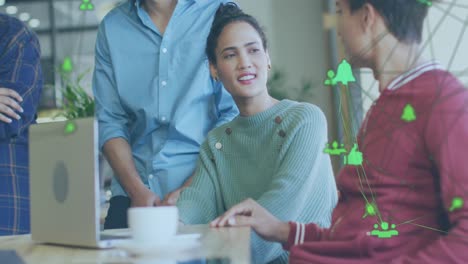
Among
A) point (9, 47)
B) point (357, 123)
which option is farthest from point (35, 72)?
point (357, 123)

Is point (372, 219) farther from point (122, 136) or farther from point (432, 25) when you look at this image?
point (122, 136)

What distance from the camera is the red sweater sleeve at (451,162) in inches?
35.0

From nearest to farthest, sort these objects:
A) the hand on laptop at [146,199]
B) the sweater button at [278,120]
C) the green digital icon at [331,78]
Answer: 1. the green digital icon at [331,78]
2. the sweater button at [278,120]
3. the hand on laptop at [146,199]

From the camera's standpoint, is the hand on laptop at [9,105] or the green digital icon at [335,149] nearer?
the green digital icon at [335,149]

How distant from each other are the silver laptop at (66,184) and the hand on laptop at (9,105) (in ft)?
1.84

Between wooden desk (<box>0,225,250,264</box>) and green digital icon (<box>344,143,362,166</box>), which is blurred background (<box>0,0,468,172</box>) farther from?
wooden desk (<box>0,225,250,264</box>)

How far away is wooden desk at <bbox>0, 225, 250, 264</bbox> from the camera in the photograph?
2.83 feet

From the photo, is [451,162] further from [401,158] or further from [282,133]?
[282,133]

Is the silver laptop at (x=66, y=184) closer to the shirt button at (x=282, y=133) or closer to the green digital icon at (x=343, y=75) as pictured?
the green digital icon at (x=343, y=75)

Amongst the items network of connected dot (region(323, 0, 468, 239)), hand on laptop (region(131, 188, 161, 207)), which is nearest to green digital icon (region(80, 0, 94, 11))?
hand on laptop (region(131, 188, 161, 207))

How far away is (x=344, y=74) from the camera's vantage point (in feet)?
3.49

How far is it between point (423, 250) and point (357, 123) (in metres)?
0.22

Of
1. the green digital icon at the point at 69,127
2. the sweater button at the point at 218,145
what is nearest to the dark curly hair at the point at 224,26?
the sweater button at the point at 218,145

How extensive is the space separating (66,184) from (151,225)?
18 centimetres
